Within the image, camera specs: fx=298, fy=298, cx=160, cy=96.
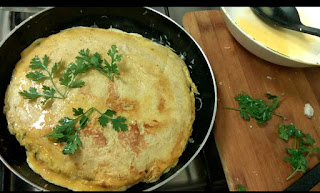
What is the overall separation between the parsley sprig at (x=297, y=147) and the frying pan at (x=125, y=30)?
303 mm

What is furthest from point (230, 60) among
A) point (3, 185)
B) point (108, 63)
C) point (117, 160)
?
point (3, 185)

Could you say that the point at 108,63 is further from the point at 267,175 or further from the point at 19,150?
the point at 267,175

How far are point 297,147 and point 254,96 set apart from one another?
10.1 inches

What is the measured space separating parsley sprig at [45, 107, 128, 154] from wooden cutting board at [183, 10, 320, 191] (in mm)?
417

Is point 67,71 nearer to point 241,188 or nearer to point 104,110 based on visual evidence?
point 104,110

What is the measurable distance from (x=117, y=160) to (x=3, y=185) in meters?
0.38

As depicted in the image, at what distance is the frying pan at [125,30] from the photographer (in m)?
0.95

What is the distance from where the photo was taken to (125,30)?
1.26 m

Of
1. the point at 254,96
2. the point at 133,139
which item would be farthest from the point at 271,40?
the point at 133,139

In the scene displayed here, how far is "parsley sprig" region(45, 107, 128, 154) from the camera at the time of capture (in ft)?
2.91

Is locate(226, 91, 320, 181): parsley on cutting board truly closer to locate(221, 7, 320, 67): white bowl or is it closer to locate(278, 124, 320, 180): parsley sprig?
locate(278, 124, 320, 180): parsley sprig

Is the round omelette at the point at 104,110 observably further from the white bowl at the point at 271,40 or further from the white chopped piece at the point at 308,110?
the white chopped piece at the point at 308,110

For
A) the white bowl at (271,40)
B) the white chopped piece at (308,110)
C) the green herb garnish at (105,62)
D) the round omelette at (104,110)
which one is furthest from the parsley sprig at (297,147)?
the green herb garnish at (105,62)

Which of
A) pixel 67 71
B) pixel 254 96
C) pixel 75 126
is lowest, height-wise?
pixel 254 96
